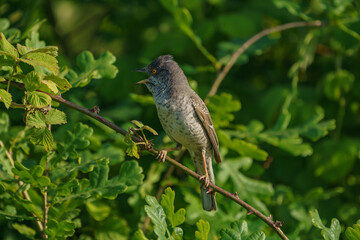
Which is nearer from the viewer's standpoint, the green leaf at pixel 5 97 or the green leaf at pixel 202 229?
the green leaf at pixel 5 97

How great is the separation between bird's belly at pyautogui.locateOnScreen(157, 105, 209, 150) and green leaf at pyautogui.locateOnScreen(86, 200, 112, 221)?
73cm

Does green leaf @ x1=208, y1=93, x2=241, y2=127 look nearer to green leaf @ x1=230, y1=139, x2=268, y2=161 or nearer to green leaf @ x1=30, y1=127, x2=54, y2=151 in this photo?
green leaf @ x1=230, y1=139, x2=268, y2=161

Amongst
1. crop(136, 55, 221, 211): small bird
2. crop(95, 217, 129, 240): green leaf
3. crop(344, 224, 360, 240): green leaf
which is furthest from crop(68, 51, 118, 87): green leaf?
crop(344, 224, 360, 240): green leaf

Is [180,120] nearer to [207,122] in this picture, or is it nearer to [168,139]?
[207,122]

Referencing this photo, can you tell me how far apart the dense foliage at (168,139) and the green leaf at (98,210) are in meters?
0.01

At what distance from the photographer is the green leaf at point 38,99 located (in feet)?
6.95

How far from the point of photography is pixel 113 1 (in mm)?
5574

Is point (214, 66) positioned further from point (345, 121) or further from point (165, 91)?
point (345, 121)

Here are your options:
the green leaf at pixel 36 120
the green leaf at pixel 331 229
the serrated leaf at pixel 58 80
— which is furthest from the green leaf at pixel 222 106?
the green leaf at pixel 36 120

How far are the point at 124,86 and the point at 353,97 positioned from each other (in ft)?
7.59

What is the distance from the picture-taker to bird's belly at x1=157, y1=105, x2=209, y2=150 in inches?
132

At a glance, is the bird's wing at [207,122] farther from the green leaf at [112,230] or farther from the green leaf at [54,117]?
the green leaf at [54,117]

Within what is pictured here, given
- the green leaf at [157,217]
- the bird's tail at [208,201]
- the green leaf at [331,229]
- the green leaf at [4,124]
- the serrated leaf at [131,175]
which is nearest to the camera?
the green leaf at [157,217]

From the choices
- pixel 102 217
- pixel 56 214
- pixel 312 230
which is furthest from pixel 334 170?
pixel 56 214
